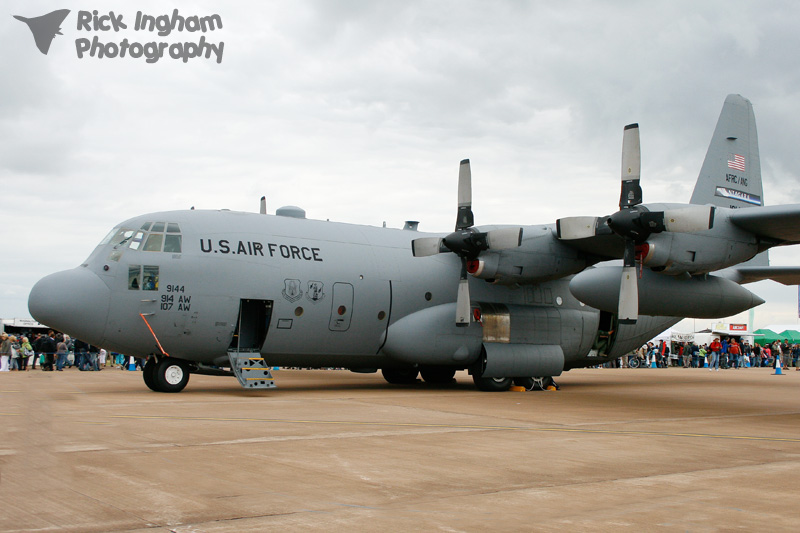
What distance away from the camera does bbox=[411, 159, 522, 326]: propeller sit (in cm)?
1688

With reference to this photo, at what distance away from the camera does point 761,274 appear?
20.1m

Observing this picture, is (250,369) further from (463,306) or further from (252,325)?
(463,306)

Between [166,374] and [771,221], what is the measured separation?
1265 cm

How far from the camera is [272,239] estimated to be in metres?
16.6

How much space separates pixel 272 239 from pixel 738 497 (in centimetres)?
1229

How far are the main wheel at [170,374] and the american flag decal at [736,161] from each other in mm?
15087

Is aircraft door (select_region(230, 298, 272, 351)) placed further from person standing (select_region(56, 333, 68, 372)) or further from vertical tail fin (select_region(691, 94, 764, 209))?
person standing (select_region(56, 333, 68, 372))

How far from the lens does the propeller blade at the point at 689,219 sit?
13.7 meters

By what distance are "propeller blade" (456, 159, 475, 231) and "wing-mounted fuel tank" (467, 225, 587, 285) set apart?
53 centimetres

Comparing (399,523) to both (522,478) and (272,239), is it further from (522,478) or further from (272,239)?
(272,239)

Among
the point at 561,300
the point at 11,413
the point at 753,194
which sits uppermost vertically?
the point at 753,194

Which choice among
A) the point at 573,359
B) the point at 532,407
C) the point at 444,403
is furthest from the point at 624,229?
the point at 573,359

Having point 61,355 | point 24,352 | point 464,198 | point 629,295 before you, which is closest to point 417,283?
point 464,198

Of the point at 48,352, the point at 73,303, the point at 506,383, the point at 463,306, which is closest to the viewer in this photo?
the point at 73,303
